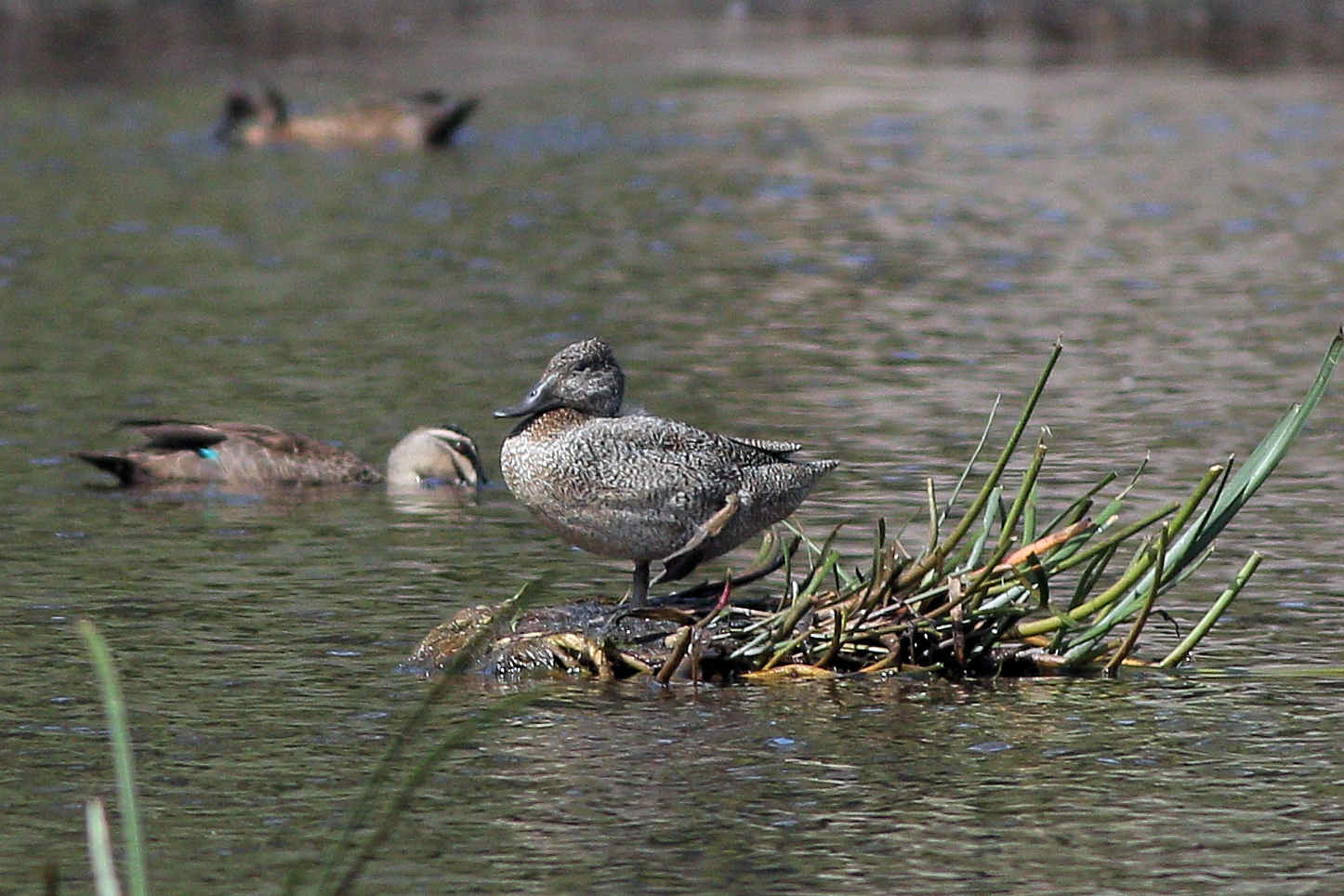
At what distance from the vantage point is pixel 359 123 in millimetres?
26828

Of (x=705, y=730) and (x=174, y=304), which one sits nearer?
(x=705, y=730)

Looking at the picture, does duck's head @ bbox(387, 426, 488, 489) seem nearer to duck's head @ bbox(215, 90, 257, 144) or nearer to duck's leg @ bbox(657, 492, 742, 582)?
duck's leg @ bbox(657, 492, 742, 582)

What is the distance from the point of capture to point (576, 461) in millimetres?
8273

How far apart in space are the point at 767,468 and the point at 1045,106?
22.2 m

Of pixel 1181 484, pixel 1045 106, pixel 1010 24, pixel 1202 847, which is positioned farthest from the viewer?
pixel 1010 24

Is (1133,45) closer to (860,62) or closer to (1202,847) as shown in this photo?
(860,62)

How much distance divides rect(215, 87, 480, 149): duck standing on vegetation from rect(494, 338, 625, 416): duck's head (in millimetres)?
18179

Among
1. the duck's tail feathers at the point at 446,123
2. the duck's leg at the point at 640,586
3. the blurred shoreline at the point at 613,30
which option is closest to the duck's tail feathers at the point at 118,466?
the duck's leg at the point at 640,586

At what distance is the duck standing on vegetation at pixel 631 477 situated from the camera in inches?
326

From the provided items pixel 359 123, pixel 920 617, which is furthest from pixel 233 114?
pixel 920 617

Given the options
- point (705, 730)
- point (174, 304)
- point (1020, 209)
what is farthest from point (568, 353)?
point (1020, 209)

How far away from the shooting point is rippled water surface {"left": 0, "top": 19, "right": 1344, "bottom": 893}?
6.95 meters

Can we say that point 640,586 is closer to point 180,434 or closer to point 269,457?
point 269,457

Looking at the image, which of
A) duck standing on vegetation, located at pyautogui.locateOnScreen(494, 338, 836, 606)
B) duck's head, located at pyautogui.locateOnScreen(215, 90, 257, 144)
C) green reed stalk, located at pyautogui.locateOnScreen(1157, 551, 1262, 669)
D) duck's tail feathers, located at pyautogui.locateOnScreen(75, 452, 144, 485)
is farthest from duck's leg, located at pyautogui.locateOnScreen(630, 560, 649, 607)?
duck's head, located at pyautogui.locateOnScreen(215, 90, 257, 144)
